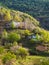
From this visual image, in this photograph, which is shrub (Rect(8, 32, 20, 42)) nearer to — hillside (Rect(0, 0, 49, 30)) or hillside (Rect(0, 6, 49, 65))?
hillside (Rect(0, 6, 49, 65))

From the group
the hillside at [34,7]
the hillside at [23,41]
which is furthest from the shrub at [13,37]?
the hillside at [34,7]

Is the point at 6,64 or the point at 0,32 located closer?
the point at 6,64

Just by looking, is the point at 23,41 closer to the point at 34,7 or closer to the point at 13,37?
the point at 13,37

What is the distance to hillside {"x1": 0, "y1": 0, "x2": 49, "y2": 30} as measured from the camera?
5287 inches

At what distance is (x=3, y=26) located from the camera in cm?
9156

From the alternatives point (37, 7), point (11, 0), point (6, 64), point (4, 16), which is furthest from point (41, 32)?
point (11, 0)

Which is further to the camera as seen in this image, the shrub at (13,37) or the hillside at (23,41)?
the shrub at (13,37)

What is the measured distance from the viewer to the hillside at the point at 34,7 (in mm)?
134300

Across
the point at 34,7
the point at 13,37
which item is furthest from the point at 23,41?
the point at 34,7

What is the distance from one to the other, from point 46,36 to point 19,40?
8321mm

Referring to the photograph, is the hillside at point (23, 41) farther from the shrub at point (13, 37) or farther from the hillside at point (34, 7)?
the hillside at point (34, 7)

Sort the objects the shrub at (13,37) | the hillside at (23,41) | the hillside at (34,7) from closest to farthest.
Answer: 1. the hillside at (23,41)
2. the shrub at (13,37)
3. the hillside at (34,7)

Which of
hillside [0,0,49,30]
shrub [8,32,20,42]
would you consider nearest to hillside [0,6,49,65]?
shrub [8,32,20,42]

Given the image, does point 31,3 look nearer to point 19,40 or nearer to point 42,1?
point 42,1
